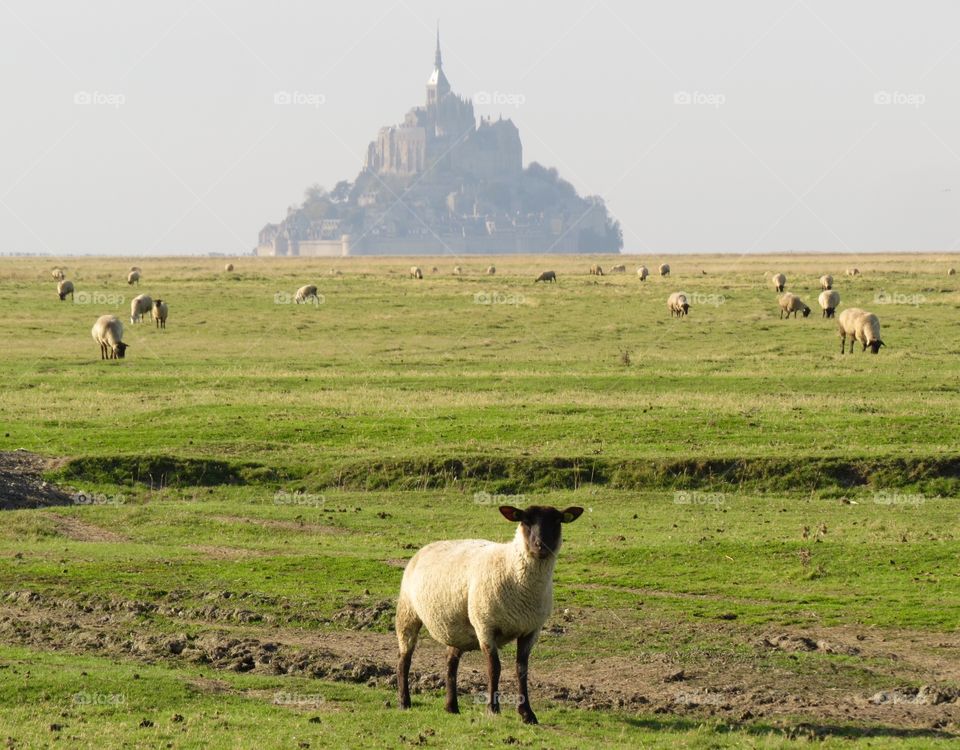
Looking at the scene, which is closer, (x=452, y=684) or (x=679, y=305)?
(x=452, y=684)

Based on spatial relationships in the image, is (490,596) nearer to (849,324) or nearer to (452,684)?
(452,684)

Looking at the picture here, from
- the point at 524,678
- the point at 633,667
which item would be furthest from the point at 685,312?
the point at 524,678

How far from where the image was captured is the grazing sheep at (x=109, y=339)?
50572mm

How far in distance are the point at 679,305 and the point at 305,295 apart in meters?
23.1

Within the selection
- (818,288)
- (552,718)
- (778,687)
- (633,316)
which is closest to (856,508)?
(778,687)

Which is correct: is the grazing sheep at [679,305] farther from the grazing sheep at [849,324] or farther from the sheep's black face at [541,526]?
the sheep's black face at [541,526]

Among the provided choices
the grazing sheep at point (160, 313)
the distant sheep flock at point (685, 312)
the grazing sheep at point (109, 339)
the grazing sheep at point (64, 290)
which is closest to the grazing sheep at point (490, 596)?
the distant sheep flock at point (685, 312)

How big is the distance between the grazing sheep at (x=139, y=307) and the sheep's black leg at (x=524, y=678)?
52449 millimetres

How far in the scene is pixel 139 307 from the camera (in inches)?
2504

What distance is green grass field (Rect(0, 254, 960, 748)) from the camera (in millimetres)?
13688

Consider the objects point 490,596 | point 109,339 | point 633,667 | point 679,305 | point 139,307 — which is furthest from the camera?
point 679,305

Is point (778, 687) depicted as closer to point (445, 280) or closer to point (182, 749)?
point (182, 749)

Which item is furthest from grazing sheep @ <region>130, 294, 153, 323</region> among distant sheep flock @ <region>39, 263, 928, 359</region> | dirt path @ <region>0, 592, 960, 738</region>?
dirt path @ <region>0, 592, 960, 738</region>

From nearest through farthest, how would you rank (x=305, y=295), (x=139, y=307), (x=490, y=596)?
(x=490, y=596), (x=139, y=307), (x=305, y=295)
